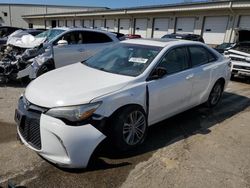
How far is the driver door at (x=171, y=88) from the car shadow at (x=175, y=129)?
326mm

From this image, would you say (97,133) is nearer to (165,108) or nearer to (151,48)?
(165,108)

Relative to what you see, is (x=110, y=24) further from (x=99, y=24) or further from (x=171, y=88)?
(x=171, y=88)

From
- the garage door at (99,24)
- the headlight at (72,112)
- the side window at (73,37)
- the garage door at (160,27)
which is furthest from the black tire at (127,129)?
the garage door at (99,24)

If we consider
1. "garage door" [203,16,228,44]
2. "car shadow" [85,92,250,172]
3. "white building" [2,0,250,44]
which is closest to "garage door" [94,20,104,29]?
"white building" [2,0,250,44]

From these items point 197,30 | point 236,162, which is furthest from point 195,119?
point 197,30

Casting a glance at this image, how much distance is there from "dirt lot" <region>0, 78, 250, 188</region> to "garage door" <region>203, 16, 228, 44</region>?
16719mm

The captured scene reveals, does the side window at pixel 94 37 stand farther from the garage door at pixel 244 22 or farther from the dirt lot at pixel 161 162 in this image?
the garage door at pixel 244 22

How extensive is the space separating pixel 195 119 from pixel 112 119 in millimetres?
2473

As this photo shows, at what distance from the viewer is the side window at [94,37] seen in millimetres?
8656

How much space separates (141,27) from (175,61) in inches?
951

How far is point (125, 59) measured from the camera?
4484 mm

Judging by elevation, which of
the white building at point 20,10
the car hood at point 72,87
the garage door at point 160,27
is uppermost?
the car hood at point 72,87

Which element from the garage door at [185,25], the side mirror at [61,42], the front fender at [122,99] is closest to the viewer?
the front fender at [122,99]

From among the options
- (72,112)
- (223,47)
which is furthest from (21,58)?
(223,47)
